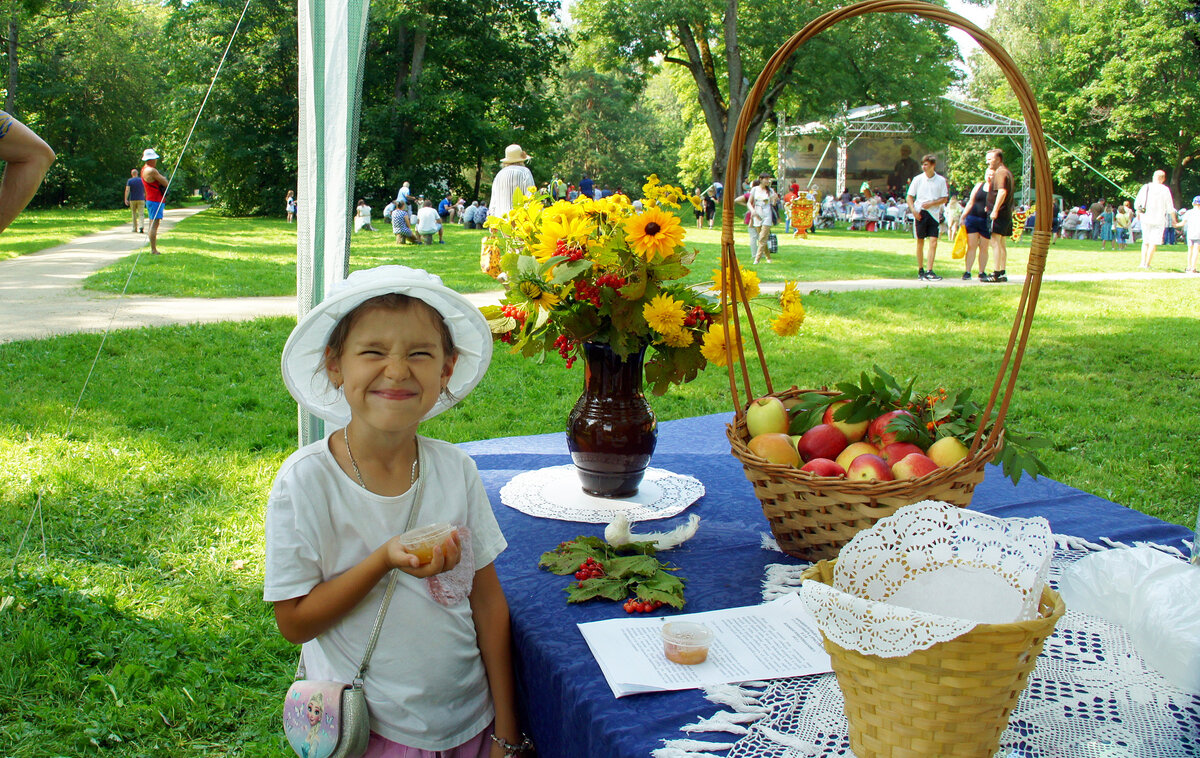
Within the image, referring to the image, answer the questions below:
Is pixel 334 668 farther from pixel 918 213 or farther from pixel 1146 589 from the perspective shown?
pixel 918 213

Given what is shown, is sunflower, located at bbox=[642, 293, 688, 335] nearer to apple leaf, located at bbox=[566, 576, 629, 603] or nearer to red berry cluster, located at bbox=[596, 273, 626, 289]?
red berry cluster, located at bbox=[596, 273, 626, 289]

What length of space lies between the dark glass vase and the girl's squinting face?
0.45 metres

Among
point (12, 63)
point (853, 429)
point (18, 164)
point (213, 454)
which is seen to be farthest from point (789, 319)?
point (12, 63)

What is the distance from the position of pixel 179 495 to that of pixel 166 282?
679 centimetres

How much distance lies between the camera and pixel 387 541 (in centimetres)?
142

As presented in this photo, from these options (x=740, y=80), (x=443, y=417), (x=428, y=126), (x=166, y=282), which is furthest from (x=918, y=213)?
(x=428, y=126)

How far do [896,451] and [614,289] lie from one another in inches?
24.9

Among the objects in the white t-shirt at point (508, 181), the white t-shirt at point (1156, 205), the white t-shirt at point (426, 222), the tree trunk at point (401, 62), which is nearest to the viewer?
the white t-shirt at point (508, 181)

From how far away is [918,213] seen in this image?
11.2 metres

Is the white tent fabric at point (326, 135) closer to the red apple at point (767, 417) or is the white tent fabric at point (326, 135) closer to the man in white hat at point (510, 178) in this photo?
the red apple at point (767, 417)

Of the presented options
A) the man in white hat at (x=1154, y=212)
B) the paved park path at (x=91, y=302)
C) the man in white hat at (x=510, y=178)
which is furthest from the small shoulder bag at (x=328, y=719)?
the man in white hat at (x=1154, y=212)

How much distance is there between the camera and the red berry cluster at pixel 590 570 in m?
1.56

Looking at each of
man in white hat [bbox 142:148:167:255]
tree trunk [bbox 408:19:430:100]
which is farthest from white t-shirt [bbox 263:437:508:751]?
tree trunk [bbox 408:19:430:100]

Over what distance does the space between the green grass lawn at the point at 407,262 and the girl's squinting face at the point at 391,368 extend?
7.33m
